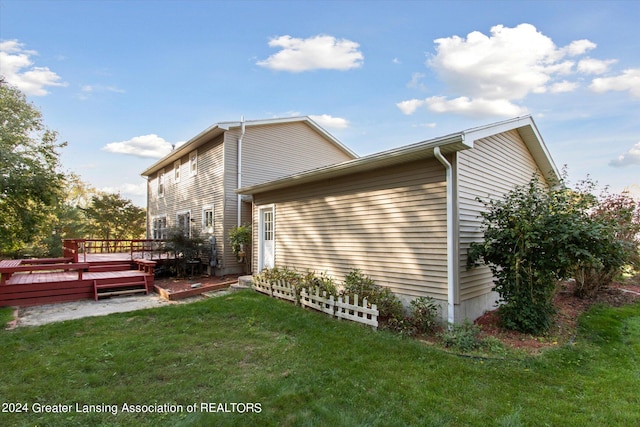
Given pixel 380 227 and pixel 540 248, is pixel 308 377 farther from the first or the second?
pixel 540 248

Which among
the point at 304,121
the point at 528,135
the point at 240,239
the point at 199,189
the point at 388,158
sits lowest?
the point at 240,239

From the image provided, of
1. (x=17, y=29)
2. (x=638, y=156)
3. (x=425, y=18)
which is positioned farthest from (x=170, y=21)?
(x=638, y=156)

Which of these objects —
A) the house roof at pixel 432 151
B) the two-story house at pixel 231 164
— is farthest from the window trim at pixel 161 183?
the house roof at pixel 432 151

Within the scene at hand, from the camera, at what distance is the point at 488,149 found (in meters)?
6.74

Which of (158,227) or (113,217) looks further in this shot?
(113,217)

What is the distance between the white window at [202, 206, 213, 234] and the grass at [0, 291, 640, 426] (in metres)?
7.30

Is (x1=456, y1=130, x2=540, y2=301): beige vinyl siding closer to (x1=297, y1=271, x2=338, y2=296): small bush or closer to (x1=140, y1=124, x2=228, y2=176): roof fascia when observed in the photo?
(x1=297, y1=271, x2=338, y2=296): small bush

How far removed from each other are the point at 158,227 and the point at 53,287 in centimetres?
1118

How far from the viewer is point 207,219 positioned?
13.4 meters

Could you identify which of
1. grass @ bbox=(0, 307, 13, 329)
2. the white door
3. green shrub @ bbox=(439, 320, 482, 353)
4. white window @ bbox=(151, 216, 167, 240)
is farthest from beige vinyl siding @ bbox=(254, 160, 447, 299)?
white window @ bbox=(151, 216, 167, 240)

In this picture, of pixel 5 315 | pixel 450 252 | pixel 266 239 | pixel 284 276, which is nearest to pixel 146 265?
pixel 5 315

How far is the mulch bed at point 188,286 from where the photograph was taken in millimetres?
8609

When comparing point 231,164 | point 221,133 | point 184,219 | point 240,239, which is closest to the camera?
point 240,239

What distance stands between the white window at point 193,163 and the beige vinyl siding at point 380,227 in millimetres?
7613
